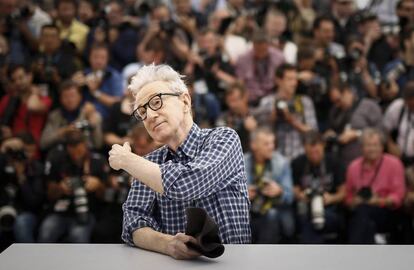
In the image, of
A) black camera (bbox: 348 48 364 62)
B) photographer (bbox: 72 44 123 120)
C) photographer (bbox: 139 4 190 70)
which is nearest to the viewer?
photographer (bbox: 72 44 123 120)

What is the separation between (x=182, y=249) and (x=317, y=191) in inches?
141

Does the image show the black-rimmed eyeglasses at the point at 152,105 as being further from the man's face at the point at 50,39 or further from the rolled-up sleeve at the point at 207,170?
the man's face at the point at 50,39

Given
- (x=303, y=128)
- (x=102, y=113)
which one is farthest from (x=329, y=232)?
(x=102, y=113)

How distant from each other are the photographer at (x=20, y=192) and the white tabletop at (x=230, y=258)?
3.32m

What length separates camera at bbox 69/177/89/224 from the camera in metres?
5.44

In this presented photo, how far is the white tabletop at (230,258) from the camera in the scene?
6.41ft

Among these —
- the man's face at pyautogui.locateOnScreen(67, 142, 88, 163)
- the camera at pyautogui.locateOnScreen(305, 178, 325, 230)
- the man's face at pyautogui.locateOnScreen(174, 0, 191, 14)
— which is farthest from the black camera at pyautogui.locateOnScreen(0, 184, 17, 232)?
the camera at pyautogui.locateOnScreen(305, 178, 325, 230)

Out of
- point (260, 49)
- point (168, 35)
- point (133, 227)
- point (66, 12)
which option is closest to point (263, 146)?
point (260, 49)

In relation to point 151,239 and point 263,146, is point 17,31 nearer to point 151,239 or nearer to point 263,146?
point 263,146

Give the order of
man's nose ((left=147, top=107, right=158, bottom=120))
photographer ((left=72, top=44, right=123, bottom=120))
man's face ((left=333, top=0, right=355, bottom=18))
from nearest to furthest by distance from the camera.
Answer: man's nose ((left=147, top=107, right=158, bottom=120))
photographer ((left=72, top=44, right=123, bottom=120))
man's face ((left=333, top=0, right=355, bottom=18))

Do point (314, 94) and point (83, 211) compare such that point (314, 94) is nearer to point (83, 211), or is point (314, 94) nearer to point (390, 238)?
point (390, 238)

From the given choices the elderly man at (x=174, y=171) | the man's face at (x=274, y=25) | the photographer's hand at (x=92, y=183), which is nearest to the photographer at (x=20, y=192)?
the photographer's hand at (x=92, y=183)

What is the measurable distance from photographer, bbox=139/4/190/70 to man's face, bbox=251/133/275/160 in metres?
0.87

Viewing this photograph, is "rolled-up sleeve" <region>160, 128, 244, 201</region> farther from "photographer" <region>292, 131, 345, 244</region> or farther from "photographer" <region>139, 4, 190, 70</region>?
"photographer" <region>139, 4, 190, 70</region>
